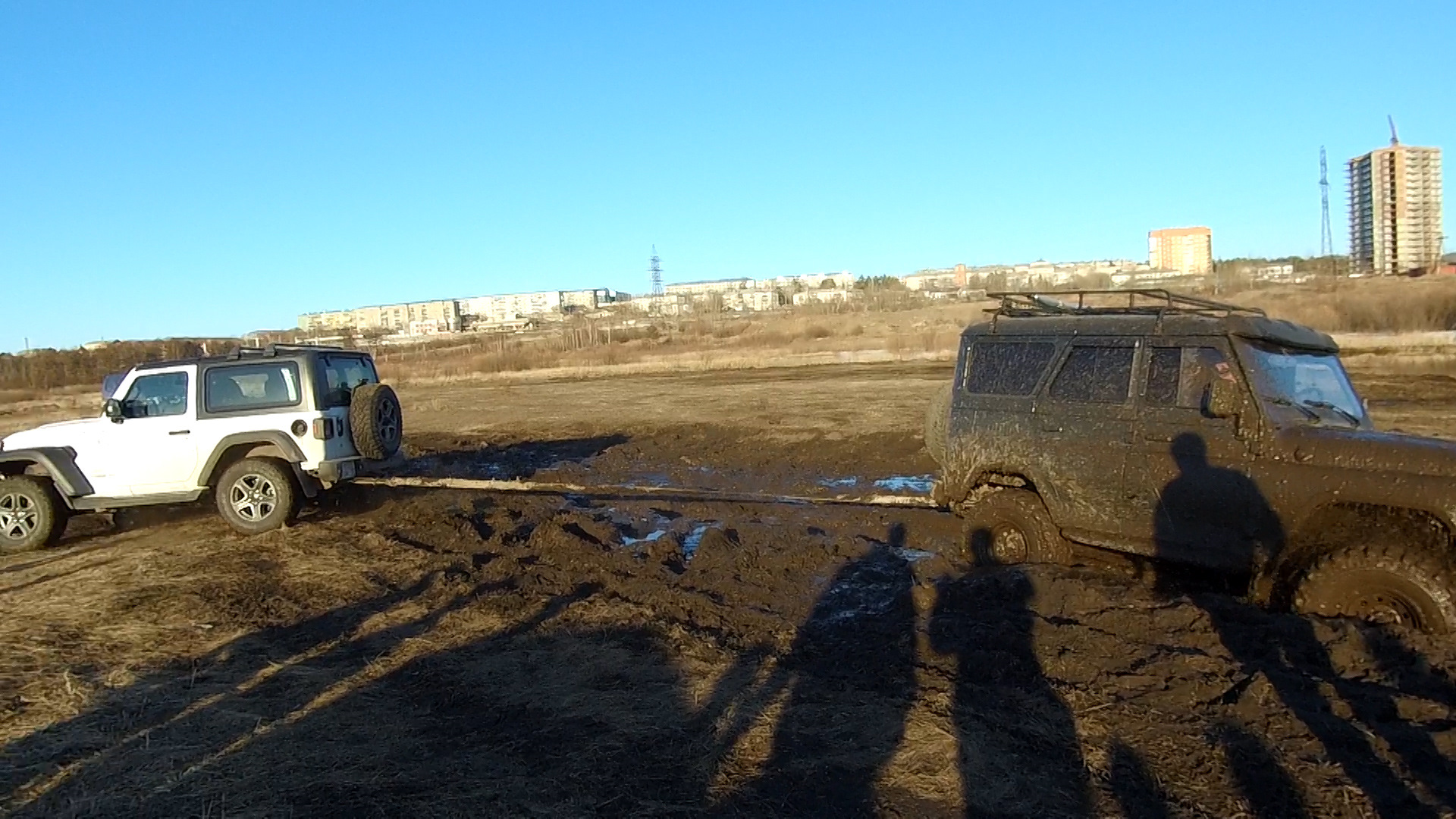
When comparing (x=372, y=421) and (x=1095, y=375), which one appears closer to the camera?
(x=1095, y=375)

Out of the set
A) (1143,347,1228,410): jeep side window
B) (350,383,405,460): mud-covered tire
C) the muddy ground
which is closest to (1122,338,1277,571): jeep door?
(1143,347,1228,410): jeep side window

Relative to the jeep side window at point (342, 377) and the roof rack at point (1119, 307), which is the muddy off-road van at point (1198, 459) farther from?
the jeep side window at point (342, 377)

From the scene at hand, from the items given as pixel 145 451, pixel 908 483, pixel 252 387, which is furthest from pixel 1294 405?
pixel 145 451

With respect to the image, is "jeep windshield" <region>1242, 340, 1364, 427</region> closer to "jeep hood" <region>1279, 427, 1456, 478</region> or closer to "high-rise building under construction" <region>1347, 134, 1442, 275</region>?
"jeep hood" <region>1279, 427, 1456, 478</region>

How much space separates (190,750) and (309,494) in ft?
20.6

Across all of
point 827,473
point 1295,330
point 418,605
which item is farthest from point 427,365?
point 1295,330

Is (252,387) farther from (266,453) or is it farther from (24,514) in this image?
(24,514)

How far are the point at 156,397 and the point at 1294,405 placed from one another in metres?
11.1

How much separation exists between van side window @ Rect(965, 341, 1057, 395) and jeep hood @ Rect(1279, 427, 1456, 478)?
1.93m

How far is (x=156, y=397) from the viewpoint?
35.5 feet

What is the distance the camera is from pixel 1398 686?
198 inches

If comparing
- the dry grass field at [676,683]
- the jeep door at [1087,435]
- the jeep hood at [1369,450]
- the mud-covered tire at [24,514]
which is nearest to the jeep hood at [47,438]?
the mud-covered tire at [24,514]

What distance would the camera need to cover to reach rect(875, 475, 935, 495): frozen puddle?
43.4ft

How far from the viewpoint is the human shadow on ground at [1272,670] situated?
4121mm
